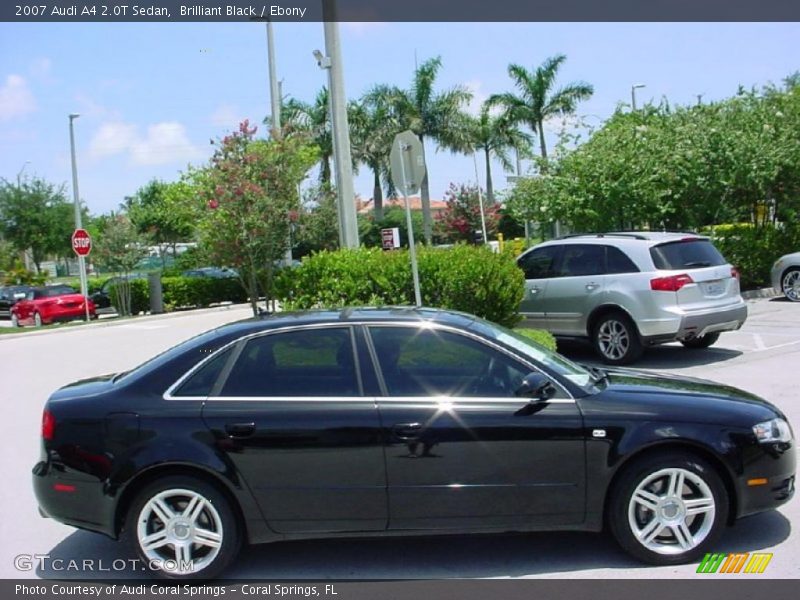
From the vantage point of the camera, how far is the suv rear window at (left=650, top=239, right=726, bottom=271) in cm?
1125

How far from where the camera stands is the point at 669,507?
4.86m

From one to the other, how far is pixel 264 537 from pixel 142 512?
2.31 ft

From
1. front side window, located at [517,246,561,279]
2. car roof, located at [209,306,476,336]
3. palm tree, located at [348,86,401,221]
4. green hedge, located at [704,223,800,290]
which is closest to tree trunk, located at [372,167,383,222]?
palm tree, located at [348,86,401,221]

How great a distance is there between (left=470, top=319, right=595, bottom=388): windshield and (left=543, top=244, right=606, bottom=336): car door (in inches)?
245

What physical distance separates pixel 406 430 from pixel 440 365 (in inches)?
22.2

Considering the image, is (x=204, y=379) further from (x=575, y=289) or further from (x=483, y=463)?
(x=575, y=289)

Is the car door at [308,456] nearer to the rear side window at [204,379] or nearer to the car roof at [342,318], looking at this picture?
the rear side window at [204,379]

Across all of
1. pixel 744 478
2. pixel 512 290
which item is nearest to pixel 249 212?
pixel 512 290

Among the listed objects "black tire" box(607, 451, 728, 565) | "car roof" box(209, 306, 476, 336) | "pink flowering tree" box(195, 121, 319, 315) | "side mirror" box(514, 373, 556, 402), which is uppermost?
"pink flowering tree" box(195, 121, 319, 315)

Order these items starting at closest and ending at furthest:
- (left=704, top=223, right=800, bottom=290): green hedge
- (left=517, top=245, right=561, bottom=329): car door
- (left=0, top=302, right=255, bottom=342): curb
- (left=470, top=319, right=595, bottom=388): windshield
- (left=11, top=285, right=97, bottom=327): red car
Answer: (left=470, top=319, right=595, bottom=388): windshield
(left=517, top=245, right=561, bottom=329): car door
(left=704, top=223, right=800, bottom=290): green hedge
(left=0, top=302, right=255, bottom=342): curb
(left=11, top=285, right=97, bottom=327): red car

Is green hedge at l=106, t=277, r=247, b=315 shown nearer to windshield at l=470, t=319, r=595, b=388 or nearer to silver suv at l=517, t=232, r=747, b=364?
silver suv at l=517, t=232, r=747, b=364

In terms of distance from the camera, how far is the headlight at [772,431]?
4.95m

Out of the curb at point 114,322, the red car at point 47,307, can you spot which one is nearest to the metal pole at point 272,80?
the curb at point 114,322

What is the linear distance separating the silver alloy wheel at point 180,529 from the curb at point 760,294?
17.0 m
